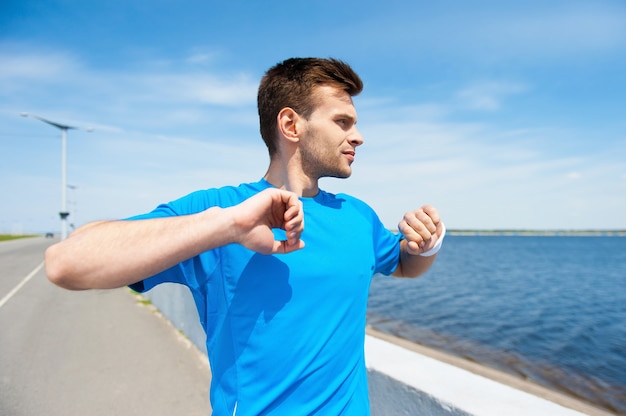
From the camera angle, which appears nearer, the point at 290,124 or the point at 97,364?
the point at 290,124

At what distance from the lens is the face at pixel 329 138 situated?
6.08 ft

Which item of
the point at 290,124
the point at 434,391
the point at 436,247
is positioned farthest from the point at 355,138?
the point at 434,391

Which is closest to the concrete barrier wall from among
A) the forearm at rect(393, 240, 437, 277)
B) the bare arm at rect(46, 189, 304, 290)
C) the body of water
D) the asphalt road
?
the forearm at rect(393, 240, 437, 277)

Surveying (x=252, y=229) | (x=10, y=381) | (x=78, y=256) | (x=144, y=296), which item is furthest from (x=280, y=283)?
(x=144, y=296)

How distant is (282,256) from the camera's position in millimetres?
1550

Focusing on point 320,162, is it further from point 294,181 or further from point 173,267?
point 173,267

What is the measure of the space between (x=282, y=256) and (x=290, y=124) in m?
0.64

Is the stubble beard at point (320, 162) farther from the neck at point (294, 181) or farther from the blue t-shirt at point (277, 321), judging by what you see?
the blue t-shirt at point (277, 321)

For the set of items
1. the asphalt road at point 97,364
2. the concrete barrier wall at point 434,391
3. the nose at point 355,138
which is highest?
the nose at point 355,138

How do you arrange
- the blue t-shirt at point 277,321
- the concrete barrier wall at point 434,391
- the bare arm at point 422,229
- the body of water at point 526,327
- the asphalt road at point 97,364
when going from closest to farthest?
the blue t-shirt at point 277,321, the bare arm at point 422,229, the concrete barrier wall at point 434,391, the asphalt road at point 97,364, the body of water at point 526,327

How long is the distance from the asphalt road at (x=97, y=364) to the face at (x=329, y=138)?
3670 millimetres

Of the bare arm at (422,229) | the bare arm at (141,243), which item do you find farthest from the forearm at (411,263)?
the bare arm at (141,243)

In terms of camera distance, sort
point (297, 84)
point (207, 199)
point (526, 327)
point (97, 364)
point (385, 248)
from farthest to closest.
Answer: point (526, 327) < point (97, 364) < point (385, 248) < point (297, 84) < point (207, 199)

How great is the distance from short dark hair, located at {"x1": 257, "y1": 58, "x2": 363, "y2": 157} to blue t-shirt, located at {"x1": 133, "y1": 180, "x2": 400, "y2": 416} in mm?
514
